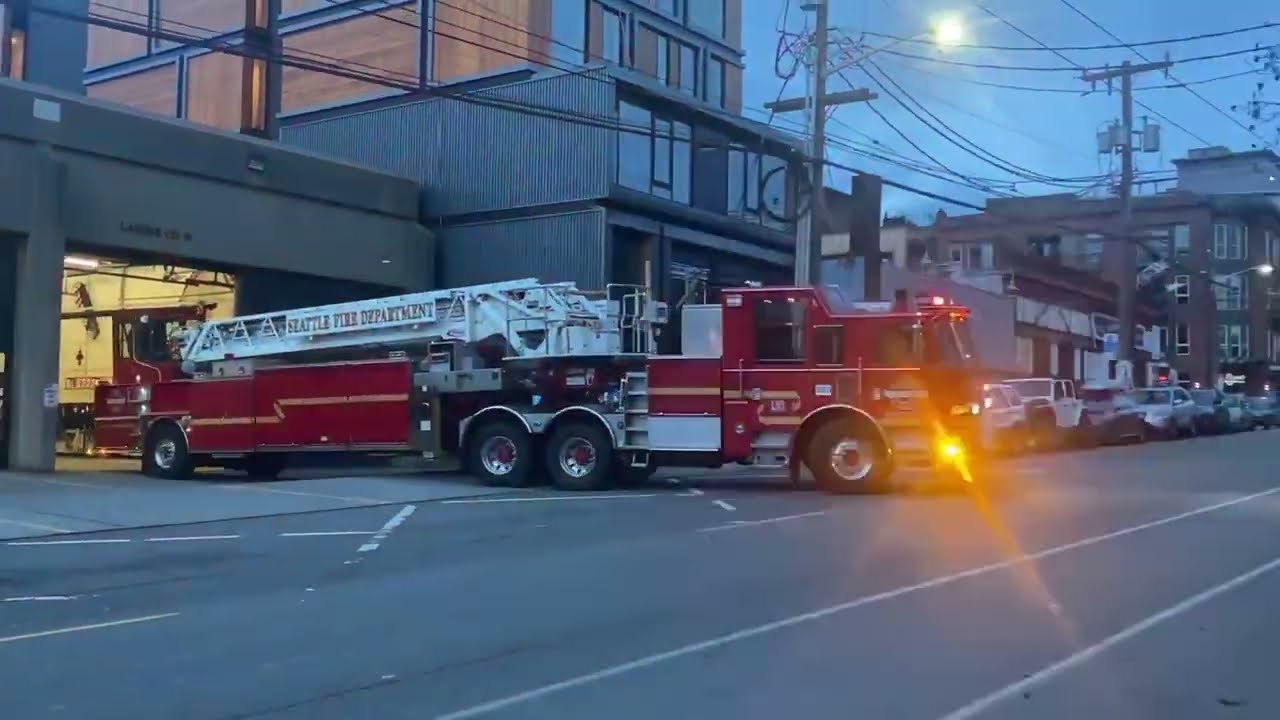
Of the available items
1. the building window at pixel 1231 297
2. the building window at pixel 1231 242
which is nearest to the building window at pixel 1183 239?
the building window at pixel 1231 242

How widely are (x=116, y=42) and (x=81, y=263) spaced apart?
62.7 feet

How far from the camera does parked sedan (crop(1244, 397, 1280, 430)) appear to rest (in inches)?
2120

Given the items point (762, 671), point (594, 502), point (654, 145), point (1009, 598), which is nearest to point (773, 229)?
point (654, 145)

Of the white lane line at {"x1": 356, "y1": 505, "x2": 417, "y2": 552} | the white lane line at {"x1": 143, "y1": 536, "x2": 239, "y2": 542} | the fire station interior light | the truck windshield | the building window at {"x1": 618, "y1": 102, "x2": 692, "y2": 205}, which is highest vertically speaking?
the building window at {"x1": 618, "y1": 102, "x2": 692, "y2": 205}

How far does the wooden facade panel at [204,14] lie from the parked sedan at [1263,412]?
134ft

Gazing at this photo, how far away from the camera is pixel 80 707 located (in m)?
6.76

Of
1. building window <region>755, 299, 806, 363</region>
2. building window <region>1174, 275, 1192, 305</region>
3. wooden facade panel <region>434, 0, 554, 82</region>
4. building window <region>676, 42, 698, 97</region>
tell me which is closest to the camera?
building window <region>755, 299, 806, 363</region>

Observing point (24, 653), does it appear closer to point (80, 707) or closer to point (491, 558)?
point (80, 707)

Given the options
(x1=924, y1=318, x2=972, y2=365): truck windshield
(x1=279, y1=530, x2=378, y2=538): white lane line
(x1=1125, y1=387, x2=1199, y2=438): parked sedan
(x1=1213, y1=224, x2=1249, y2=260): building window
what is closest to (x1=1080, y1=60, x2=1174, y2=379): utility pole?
(x1=1125, y1=387, x2=1199, y2=438): parked sedan

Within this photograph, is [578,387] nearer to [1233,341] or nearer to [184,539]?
[184,539]

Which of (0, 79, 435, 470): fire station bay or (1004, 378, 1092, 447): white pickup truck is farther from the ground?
(0, 79, 435, 470): fire station bay

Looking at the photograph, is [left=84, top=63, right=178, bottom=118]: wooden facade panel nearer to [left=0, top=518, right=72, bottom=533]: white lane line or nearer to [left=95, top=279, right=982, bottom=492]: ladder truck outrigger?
[left=95, top=279, right=982, bottom=492]: ladder truck outrigger

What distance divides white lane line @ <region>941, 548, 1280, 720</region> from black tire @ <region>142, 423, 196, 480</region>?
18425 millimetres

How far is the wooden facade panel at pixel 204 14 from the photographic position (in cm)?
4269
